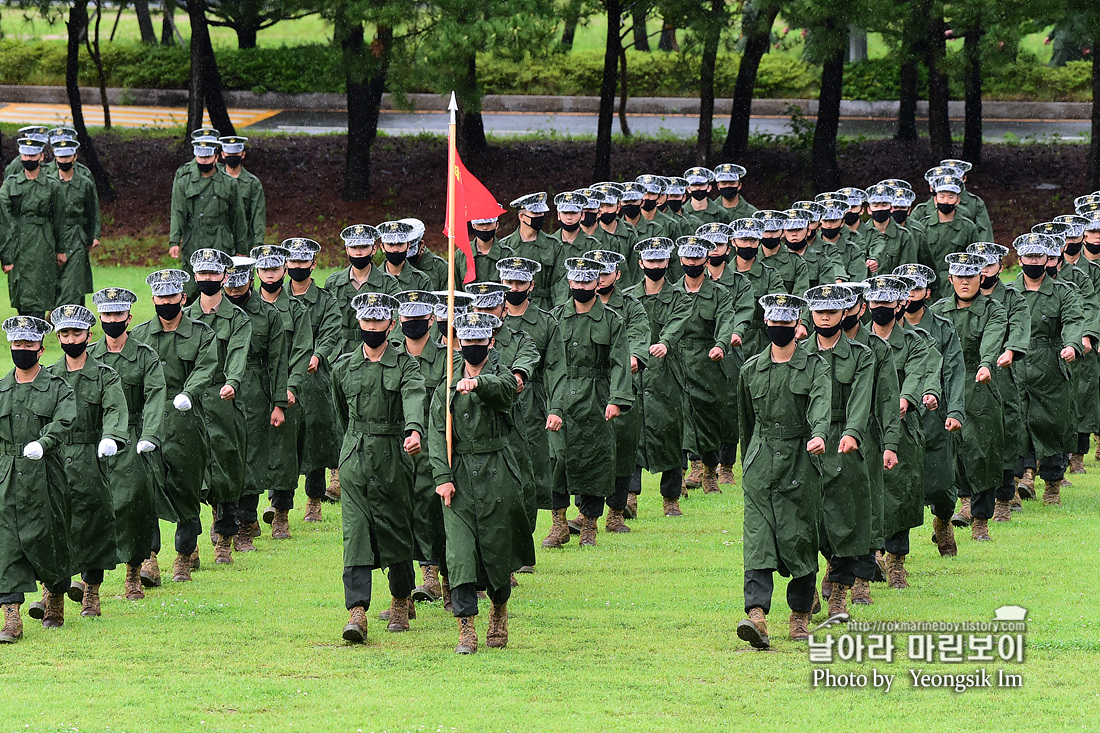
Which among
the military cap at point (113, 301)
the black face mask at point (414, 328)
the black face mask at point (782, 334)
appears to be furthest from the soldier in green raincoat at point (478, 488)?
the military cap at point (113, 301)

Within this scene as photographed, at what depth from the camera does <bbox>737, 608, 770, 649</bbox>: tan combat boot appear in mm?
10914

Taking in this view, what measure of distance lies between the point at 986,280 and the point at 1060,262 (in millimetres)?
2571

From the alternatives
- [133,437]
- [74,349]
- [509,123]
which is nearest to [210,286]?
[133,437]

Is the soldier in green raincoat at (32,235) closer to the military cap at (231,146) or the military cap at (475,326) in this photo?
the military cap at (231,146)

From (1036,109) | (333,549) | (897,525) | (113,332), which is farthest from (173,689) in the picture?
(1036,109)

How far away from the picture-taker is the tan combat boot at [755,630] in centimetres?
1091

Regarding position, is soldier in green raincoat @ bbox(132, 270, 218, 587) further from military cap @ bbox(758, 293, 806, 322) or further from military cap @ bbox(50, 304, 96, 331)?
military cap @ bbox(758, 293, 806, 322)

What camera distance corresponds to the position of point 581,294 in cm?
1463

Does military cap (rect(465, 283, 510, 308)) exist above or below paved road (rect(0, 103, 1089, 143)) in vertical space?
below

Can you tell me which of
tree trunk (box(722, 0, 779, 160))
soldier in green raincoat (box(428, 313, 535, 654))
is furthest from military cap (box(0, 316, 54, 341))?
tree trunk (box(722, 0, 779, 160))

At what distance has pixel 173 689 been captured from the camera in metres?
10.3

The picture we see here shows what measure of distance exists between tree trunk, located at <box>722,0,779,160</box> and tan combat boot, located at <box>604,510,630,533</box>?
41.0 feet

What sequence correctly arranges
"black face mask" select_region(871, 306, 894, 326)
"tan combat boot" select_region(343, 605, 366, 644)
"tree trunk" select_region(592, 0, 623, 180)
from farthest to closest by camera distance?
"tree trunk" select_region(592, 0, 623, 180), "black face mask" select_region(871, 306, 894, 326), "tan combat boot" select_region(343, 605, 366, 644)

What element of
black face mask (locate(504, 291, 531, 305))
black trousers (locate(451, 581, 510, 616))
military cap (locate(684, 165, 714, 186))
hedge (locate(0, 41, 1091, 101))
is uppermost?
hedge (locate(0, 41, 1091, 101))
